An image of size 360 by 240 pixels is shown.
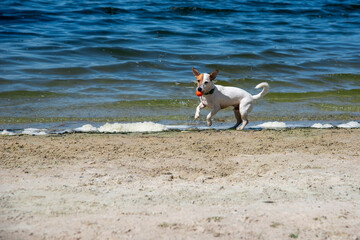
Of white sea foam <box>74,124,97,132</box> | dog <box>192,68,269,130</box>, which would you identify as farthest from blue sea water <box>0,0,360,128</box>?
dog <box>192,68,269,130</box>

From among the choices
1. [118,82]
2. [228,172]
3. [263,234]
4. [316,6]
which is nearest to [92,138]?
[228,172]

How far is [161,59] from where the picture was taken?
1513cm

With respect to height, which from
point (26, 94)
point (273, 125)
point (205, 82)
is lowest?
point (26, 94)

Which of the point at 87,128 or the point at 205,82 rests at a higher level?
the point at 205,82

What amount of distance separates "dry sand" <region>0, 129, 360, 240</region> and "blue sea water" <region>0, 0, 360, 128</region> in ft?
10.2

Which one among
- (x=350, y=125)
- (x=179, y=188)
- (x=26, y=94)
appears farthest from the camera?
(x=26, y=94)

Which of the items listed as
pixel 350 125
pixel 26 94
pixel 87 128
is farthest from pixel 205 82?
pixel 26 94

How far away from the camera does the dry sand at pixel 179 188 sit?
372 cm

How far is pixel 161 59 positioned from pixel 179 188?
1080 cm

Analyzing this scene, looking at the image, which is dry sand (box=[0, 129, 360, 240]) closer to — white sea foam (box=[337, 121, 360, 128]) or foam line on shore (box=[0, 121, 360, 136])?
foam line on shore (box=[0, 121, 360, 136])

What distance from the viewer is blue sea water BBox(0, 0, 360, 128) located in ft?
34.1

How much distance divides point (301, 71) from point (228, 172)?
32.3ft

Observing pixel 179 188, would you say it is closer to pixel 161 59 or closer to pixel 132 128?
pixel 132 128

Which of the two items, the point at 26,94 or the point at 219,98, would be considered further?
the point at 26,94
